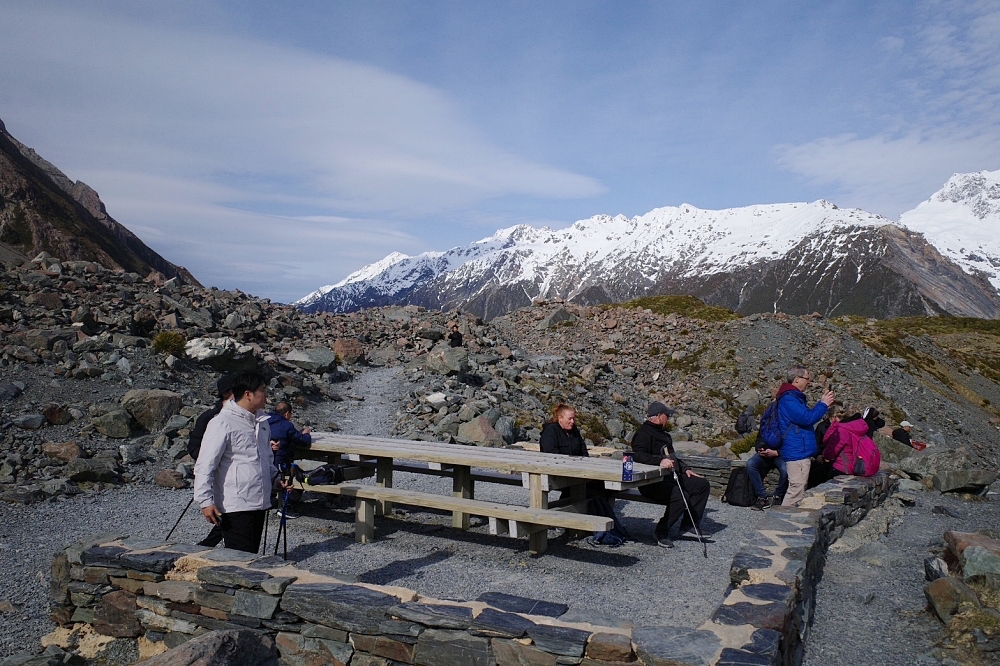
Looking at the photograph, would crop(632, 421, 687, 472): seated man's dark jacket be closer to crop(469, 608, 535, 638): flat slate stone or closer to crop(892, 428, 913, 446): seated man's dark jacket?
crop(469, 608, 535, 638): flat slate stone

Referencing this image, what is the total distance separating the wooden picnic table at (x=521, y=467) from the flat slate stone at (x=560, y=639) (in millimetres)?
2331

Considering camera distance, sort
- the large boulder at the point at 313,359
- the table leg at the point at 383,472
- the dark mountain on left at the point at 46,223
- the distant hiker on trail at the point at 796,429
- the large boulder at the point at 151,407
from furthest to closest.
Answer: the dark mountain on left at the point at 46,223 < the large boulder at the point at 313,359 < the large boulder at the point at 151,407 < the table leg at the point at 383,472 < the distant hiker on trail at the point at 796,429

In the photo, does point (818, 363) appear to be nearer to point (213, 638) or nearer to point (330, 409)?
point (330, 409)

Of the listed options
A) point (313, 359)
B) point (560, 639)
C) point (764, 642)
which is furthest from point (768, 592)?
point (313, 359)

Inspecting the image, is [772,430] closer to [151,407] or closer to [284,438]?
[284,438]

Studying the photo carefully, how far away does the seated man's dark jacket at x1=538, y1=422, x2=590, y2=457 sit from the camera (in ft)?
27.1

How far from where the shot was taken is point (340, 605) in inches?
190

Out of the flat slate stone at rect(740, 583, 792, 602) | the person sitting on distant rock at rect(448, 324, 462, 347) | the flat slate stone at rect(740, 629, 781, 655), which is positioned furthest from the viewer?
the person sitting on distant rock at rect(448, 324, 462, 347)

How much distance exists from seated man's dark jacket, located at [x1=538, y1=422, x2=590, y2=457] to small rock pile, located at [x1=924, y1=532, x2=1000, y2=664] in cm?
391

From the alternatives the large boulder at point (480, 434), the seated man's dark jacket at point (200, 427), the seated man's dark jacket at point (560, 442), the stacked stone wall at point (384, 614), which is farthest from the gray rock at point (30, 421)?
the seated man's dark jacket at point (560, 442)

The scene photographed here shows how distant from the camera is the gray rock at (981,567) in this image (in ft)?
20.9

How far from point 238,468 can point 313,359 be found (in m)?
14.9

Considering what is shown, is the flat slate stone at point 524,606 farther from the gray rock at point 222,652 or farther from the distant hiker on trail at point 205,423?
the distant hiker on trail at point 205,423

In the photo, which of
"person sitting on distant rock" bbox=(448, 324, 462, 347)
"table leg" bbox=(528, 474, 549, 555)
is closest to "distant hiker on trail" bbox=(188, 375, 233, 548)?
"table leg" bbox=(528, 474, 549, 555)
